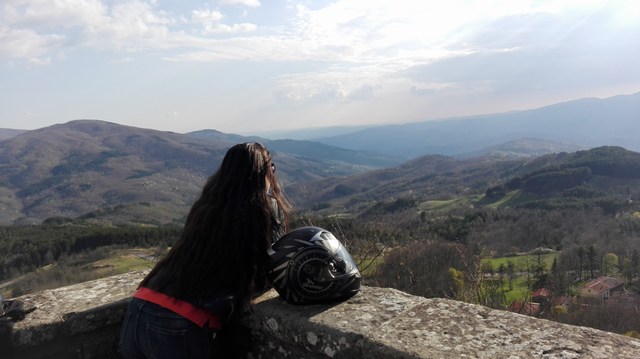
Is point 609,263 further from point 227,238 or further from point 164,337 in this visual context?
point 164,337

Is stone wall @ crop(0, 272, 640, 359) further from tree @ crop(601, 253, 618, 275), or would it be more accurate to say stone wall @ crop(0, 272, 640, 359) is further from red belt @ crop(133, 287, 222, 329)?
tree @ crop(601, 253, 618, 275)

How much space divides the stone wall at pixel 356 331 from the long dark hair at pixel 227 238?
310mm

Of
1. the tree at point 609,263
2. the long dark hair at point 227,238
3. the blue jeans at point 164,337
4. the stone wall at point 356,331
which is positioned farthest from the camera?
the tree at point 609,263

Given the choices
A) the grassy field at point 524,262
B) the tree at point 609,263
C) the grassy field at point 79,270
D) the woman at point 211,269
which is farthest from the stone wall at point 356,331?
the tree at point 609,263

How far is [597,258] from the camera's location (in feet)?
199

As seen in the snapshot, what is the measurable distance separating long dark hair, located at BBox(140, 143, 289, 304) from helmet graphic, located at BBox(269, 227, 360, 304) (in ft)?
0.44

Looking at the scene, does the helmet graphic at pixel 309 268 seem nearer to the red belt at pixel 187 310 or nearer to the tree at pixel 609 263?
the red belt at pixel 187 310

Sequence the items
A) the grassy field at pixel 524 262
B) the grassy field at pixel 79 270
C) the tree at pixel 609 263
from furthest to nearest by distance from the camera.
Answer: the grassy field at pixel 79 270, the tree at pixel 609 263, the grassy field at pixel 524 262

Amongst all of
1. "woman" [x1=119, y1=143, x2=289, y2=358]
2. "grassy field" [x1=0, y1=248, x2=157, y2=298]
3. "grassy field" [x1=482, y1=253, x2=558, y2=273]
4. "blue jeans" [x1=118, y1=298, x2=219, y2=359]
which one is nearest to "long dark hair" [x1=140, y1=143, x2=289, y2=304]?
"woman" [x1=119, y1=143, x2=289, y2=358]

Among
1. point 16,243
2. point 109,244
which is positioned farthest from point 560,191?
point 16,243

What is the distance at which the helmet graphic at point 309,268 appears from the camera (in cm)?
280

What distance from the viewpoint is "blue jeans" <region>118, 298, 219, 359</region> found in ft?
8.60

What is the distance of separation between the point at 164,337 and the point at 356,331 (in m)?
1.08

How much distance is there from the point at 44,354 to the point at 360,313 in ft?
7.20
